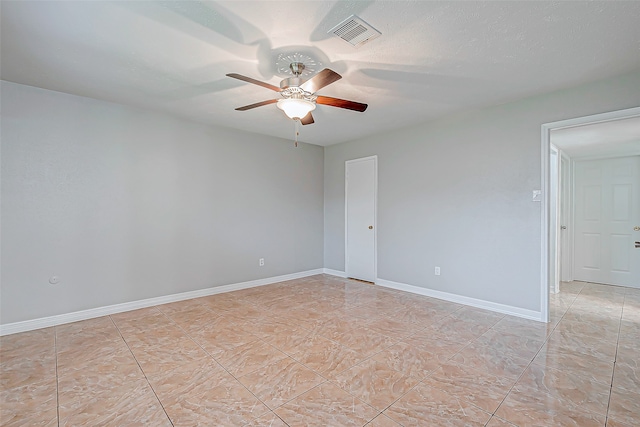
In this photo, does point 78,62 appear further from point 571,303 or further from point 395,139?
point 571,303

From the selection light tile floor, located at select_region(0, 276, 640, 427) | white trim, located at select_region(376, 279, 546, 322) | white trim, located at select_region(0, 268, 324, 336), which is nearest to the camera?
light tile floor, located at select_region(0, 276, 640, 427)

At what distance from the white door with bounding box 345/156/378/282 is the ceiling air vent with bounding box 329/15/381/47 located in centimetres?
291

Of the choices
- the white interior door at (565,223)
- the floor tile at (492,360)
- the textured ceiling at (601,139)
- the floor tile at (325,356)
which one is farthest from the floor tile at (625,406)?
the white interior door at (565,223)

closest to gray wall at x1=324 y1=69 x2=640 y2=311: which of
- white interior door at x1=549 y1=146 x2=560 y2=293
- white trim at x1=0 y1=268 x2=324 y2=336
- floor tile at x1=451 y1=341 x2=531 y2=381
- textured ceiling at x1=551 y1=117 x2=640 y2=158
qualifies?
textured ceiling at x1=551 y1=117 x2=640 y2=158

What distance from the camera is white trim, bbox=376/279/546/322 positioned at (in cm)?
336

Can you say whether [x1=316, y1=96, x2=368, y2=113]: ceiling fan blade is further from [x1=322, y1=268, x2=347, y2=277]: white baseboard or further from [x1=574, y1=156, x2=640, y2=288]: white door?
[x1=574, y1=156, x2=640, y2=288]: white door

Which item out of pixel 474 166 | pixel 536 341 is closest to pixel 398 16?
pixel 474 166

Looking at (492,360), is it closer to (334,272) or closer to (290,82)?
(290,82)

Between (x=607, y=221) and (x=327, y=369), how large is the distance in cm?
564

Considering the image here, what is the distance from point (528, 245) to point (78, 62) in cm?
478

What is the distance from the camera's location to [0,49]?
237cm

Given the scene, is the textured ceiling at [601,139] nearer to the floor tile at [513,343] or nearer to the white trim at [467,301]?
the white trim at [467,301]

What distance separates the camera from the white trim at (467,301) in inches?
132

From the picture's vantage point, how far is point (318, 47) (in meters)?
2.31
